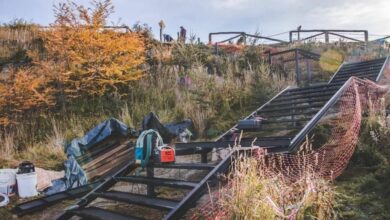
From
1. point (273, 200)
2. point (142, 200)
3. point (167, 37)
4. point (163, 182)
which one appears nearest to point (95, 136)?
point (163, 182)

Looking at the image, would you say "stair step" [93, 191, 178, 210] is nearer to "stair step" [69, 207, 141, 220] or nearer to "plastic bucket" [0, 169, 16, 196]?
"stair step" [69, 207, 141, 220]

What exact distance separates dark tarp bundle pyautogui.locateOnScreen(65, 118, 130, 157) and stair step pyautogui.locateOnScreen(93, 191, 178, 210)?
A: 2351 millimetres

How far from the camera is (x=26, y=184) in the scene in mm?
5492

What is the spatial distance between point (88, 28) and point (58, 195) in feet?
19.4

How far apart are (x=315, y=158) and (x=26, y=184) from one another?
388 cm

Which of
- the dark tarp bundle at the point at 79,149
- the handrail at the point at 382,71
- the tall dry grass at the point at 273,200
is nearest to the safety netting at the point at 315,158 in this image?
the tall dry grass at the point at 273,200

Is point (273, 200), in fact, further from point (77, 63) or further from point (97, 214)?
point (77, 63)

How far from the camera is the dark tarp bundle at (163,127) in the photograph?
7.26 m

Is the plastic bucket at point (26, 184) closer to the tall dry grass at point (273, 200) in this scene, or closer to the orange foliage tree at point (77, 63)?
the tall dry grass at point (273, 200)

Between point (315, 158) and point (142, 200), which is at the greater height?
point (315, 158)

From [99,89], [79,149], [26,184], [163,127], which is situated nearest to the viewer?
[26,184]

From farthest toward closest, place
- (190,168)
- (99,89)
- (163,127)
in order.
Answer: (99,89) < (163,127) < (190,168)

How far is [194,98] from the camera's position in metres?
9.29

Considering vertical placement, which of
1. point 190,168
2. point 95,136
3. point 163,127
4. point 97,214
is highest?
point 163,127
